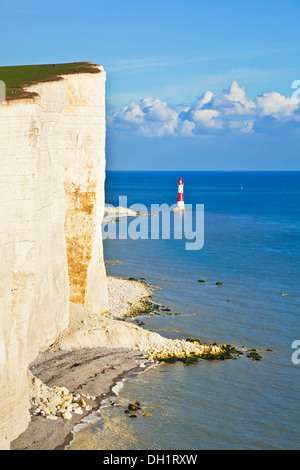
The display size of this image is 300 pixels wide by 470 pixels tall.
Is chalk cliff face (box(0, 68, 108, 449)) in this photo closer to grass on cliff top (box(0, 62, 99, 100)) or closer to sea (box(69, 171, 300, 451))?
grass on cliff top (box(0, 62, 99, 100))

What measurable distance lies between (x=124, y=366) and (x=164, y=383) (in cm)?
148

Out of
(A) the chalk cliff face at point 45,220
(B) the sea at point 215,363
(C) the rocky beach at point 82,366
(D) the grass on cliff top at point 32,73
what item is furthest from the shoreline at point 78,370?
(D) the grass on cliff top at point 32,73

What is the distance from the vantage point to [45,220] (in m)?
16.4

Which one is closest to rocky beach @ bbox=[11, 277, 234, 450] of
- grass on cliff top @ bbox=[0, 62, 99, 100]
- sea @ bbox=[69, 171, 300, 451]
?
sea @ bbox=[69, 171, 300, 451]

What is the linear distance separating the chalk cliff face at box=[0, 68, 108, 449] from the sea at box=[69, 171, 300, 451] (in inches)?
109

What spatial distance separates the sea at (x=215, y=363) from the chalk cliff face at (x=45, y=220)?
2.77 metres

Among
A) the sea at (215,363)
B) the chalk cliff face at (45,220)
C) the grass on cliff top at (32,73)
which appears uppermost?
the grass on cliff top at (32,73)

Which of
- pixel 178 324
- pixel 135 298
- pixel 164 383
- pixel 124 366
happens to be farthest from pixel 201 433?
pixel 135 298

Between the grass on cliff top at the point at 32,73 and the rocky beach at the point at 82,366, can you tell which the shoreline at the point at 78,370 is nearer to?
the rocky beach at the point at 82,366

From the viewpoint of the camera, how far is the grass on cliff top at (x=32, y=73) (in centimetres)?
1494

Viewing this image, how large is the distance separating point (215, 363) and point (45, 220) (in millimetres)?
7791

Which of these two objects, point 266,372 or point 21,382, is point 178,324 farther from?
point 21,382

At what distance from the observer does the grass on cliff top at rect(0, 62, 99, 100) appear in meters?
14.9

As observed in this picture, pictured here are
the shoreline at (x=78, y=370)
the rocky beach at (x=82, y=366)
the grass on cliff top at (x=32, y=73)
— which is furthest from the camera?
the grass on cliff top at (x=32, y=73)
